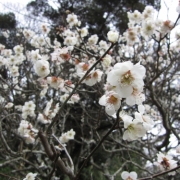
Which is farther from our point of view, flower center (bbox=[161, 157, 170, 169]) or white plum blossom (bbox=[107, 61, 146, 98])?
flower center (bbox=[161, 157, 170, 169])

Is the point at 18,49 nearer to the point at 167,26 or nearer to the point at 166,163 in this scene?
the point at 167,26

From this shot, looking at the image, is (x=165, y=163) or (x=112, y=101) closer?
(x=112, y=101)

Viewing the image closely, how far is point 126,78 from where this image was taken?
3.10 feet

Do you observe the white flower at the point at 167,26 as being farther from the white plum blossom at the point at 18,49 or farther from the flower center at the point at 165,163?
the white plum blossom at the point at 18,49

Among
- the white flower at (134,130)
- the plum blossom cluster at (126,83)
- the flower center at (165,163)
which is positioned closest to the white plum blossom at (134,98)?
the plum blossom cluster at (126,83)

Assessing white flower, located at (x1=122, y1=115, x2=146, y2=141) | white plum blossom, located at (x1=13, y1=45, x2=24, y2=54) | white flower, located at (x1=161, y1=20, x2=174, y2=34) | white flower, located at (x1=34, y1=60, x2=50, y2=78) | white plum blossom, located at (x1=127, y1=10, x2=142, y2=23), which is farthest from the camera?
white plum blossom, located at (x1=13, y1=45, x2=24, y2=54)

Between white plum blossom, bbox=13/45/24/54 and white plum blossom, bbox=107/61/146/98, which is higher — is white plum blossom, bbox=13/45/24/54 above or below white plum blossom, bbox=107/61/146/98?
above

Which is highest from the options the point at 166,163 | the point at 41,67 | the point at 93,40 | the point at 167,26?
the point at 93,40

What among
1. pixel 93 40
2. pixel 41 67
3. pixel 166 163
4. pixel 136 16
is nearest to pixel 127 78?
pixel 166 163

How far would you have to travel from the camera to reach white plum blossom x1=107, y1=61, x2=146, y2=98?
925 mm

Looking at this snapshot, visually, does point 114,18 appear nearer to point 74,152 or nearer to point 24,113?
point 74,152

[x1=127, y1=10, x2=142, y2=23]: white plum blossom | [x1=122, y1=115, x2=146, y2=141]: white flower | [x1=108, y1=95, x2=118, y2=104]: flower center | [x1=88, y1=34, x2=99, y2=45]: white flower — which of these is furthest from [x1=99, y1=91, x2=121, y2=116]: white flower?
[x1=88, y1=34, x2=99, y2=45]: white flower

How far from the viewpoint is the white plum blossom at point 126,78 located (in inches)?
36.4

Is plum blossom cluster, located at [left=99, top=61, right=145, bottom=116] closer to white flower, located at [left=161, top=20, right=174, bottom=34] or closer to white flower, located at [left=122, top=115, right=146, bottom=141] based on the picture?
white flower, located at [left=122, top=115, right=146, bottom=141]
